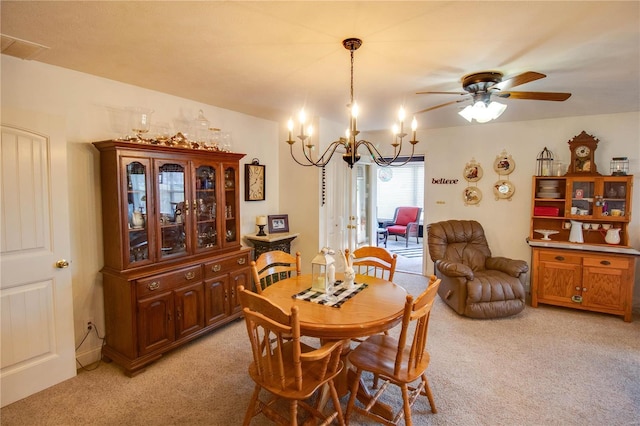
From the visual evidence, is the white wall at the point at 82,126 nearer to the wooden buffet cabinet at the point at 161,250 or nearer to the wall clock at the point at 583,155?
the wooden buffet cabinet at the point at 161,250

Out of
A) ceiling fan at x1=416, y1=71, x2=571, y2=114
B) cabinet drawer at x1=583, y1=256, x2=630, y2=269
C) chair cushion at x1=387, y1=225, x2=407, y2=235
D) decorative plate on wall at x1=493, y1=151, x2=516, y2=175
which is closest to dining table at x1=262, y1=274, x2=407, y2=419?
ceiling fan at x1=416, y1=71, x2=571, y2=114

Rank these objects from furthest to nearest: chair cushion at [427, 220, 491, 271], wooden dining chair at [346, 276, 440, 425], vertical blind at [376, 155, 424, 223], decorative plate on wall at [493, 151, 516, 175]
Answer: vertical blind at [376, 155, 424, 223] → decorative plate on wall at [493, 151, 516, 175] → chair cushion at [427, 220, 491, 271] → wooden dining chair at [346, 276, 440, 425]

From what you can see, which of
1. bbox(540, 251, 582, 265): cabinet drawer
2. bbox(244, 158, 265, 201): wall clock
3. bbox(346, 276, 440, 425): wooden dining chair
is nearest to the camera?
bbox(346, 276, 440, 425): wooden dining chair

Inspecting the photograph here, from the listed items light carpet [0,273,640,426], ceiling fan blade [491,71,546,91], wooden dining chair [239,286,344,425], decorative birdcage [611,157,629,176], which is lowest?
light carpet [0,273,640,426]

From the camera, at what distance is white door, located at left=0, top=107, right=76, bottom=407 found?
7.50ft

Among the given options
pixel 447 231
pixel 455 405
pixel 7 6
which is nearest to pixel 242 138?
pixel 7 6

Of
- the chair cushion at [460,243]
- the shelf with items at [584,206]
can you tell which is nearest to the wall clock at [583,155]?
the shelf with items at [584,206]

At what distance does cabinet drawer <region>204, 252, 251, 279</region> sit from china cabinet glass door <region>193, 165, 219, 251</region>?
180mm

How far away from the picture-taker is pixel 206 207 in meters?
3.39

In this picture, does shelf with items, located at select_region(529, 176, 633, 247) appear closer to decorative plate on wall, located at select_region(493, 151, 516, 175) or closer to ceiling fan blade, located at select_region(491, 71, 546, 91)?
decorative plate on wall, located at select_region(493, 151, 516, 175)

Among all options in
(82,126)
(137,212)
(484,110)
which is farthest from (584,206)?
(82,126)

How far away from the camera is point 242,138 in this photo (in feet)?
13.6

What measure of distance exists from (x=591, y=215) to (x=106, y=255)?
17.5ft

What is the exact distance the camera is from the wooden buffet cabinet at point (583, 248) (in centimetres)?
374
